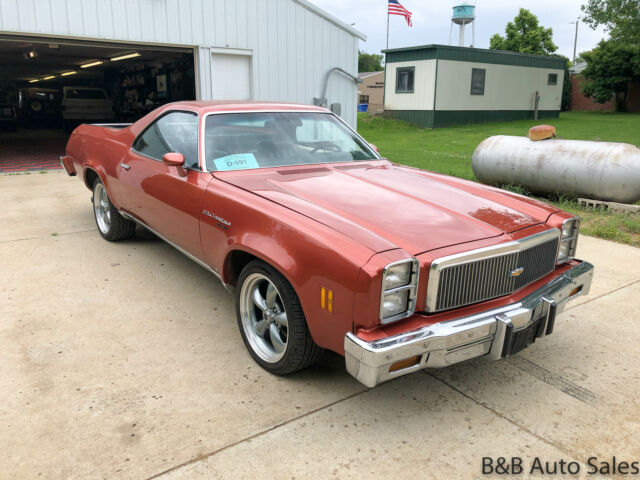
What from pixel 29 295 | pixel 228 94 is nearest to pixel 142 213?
pixel 29 295

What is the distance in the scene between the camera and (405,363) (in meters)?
2.35

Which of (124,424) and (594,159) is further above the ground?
(594,159)

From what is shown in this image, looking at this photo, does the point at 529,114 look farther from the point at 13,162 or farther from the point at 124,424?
the point at 124,424

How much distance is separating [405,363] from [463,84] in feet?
74.5

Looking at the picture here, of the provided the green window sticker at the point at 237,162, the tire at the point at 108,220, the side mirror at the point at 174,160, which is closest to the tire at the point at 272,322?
the green window sticker at the point at 237,162

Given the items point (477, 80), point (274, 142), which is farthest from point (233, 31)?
point (477, 80)

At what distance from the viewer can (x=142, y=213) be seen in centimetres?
451

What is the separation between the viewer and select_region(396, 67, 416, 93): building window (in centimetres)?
2309

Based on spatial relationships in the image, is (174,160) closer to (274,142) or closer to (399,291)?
(274,142)

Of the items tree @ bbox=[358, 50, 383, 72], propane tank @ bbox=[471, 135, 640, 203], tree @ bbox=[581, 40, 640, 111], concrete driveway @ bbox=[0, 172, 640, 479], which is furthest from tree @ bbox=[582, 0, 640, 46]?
tree @ bbox=[358, 50, 383, 72]

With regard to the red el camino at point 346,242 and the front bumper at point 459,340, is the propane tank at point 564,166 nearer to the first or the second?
the red el camino at point 346,242

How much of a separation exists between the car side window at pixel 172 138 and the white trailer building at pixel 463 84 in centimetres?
1926

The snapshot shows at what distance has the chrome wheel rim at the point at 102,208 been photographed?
18.2ft

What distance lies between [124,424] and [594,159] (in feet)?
22.1
